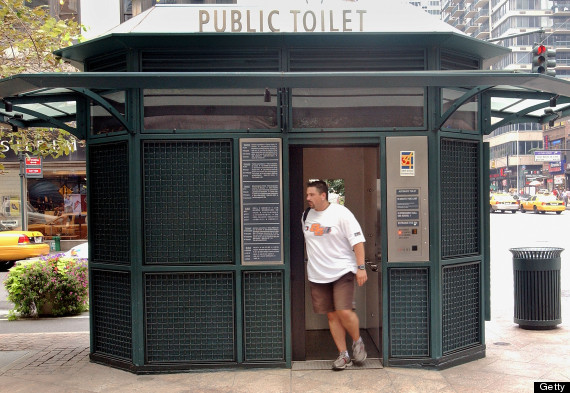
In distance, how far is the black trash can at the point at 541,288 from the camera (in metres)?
7.64

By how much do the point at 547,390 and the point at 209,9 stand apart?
194 inches

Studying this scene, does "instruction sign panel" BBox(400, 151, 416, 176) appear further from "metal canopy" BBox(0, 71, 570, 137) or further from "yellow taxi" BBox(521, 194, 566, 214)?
"yellow taxi" BBox(521, 194, 566, 214)

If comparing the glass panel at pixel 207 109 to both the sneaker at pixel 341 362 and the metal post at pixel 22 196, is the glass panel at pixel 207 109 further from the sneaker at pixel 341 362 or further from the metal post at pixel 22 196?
the metal post at pixel 22 196

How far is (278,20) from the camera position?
19.4ft

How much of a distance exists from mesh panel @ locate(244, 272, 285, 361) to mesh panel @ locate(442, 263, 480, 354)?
1.69 meters

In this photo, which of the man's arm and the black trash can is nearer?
the man's arm

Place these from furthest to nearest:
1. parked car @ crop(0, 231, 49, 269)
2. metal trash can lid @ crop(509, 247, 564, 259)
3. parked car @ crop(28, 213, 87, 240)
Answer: parked car @ crop(28, 213, 87, 240) < parked car @ crop(0, 231, 49, 269) < metal trash can lid @ crop(509, 247, 564, 259)

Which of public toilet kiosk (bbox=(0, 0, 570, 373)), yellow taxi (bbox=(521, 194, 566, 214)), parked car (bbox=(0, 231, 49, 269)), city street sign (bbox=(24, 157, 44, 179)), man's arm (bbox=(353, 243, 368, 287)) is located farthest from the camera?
yellow taxi (bbox=(521, 194, 566, 214))

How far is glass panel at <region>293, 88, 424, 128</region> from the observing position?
5797mm

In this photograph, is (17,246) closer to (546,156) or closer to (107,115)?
(107,115)

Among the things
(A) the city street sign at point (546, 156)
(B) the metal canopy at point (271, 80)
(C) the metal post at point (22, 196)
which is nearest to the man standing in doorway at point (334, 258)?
(B) the metal canopy at point (271, 80)

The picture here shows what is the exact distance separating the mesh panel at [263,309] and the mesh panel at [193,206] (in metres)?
0.35

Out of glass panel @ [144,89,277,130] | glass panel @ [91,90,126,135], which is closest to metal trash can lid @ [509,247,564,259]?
glass panel @ [144,89,277,130]

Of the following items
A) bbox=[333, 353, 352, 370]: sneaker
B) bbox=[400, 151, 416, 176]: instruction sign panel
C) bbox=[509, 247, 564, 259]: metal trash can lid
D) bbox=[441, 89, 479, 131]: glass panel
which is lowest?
bbox=[333, 353, 352, 370]: sneaker
